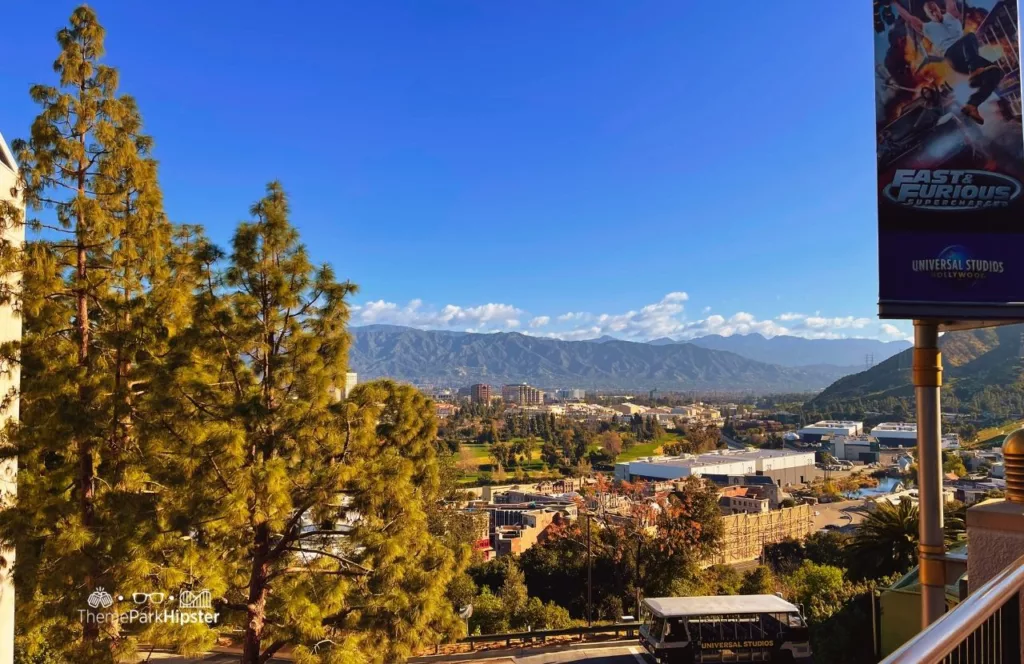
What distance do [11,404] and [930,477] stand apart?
25.7ft

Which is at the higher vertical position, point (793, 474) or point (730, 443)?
point (793, 474)

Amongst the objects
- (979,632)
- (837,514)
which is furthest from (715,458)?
(979,632)

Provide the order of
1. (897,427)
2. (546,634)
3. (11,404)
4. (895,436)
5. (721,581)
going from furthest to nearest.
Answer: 1. (897,427)
2. (895,436)
3. (721,581)
4. (546,634)
5. (11,404)

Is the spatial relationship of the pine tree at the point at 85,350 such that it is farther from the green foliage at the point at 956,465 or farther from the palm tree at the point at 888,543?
the green foliage at the point at 956,465

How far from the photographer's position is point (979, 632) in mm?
1559

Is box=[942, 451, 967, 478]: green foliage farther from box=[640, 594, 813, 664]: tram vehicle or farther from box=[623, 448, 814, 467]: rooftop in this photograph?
box=[640, 594, 813, 664]: tram vehicle

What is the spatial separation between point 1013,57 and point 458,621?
6.54 m

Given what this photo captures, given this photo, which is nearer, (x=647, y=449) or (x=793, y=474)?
(x=793, y=474)

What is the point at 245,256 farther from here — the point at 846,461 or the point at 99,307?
the point at 846,461

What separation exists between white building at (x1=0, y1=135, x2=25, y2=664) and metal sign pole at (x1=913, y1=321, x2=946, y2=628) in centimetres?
755

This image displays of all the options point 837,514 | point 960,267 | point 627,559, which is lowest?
point 837,514

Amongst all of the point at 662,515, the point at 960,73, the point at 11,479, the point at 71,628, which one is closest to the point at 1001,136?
the point at 960,73

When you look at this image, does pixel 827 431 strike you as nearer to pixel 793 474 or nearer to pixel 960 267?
pixel 793 474

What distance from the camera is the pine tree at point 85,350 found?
593 centimetres
